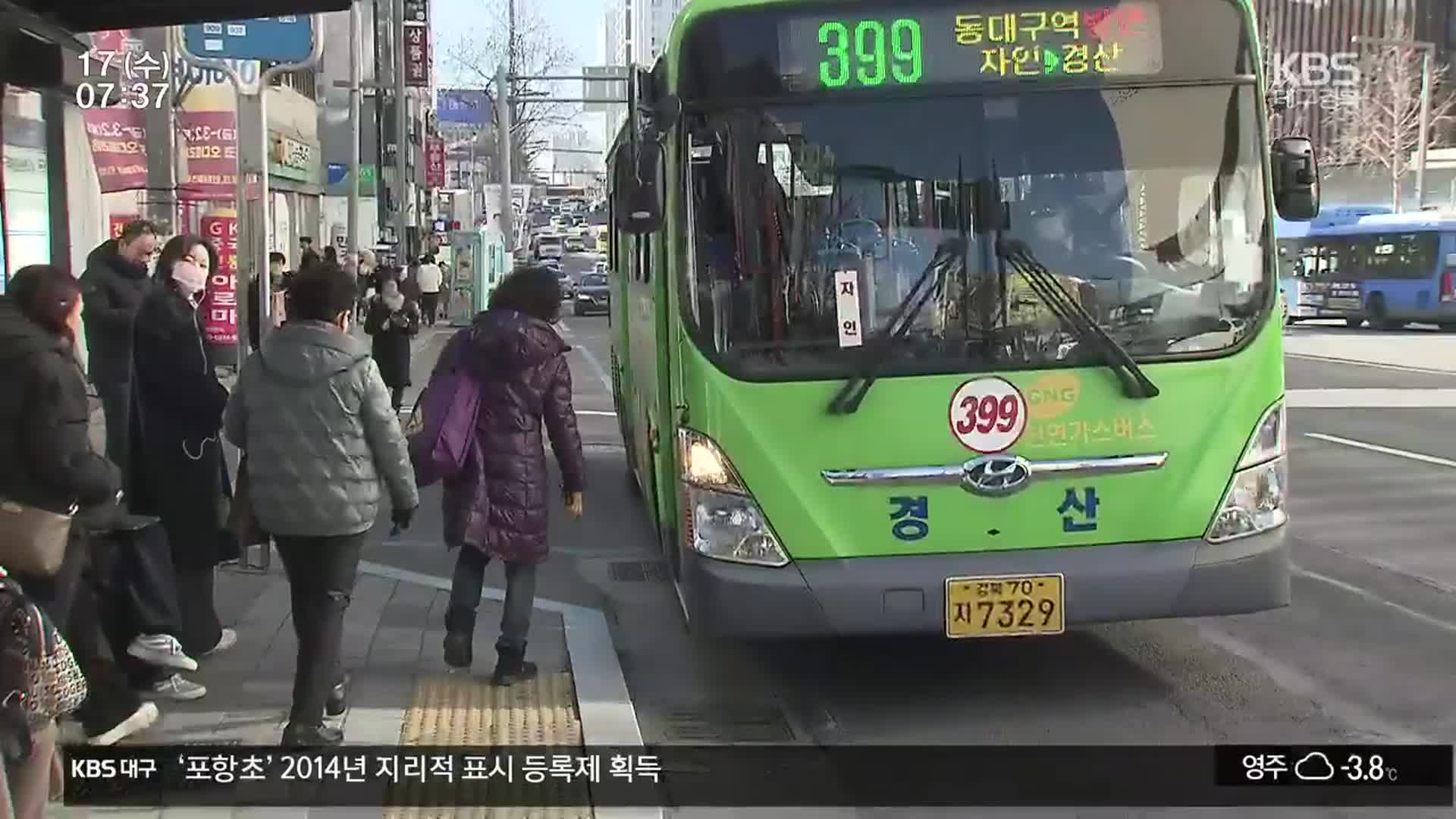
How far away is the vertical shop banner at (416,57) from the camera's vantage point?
51688 mm

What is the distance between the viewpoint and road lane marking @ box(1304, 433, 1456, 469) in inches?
592

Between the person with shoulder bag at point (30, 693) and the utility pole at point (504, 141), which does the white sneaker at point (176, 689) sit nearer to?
the person with shoulder bag at point (30, 693)

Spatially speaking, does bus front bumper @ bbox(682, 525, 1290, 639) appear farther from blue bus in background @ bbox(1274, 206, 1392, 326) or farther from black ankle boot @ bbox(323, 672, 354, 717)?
blue bus in background @ bbox(1274, 206, 1392, 326)

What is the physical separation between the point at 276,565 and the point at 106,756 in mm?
4301

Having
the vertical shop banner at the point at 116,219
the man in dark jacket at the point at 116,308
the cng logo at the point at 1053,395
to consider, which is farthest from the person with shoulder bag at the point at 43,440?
the vertical shop banner at the point at 116,219

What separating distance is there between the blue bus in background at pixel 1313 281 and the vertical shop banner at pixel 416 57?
26800 mm

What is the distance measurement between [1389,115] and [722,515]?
6444 cm

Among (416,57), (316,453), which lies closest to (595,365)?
(316,453)

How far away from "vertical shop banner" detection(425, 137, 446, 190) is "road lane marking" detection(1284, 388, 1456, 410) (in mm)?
45431

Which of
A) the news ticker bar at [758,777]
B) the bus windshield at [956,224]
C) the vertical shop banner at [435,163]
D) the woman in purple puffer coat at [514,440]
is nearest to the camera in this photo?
the news ticker bar at [758,777]

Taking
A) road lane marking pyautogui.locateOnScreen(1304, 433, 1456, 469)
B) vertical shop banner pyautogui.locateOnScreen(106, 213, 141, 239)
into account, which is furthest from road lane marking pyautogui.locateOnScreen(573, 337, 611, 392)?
road lane marking pyautogui.locateOnScreen(1304, 433, 1456, 469)

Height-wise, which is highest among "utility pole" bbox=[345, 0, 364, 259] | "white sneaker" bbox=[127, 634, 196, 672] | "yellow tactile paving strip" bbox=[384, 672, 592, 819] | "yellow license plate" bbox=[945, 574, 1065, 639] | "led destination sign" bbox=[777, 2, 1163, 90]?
"utility pole" bbox=[345, 0, 364, 259]

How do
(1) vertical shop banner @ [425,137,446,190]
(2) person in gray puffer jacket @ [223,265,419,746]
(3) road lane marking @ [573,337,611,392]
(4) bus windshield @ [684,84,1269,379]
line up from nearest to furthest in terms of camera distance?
1. (2) person in gray puffer jacket @ [223,265,419,746]
2. (4) bus windshield @ [684,84,1269,379]
3. (3) road lane marking @ [573,337,611,392]
4. (1) vertical shop banner @ [425,137,446,190]

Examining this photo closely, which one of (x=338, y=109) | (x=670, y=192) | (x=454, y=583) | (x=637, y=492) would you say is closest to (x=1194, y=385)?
(x=670, y=192)
